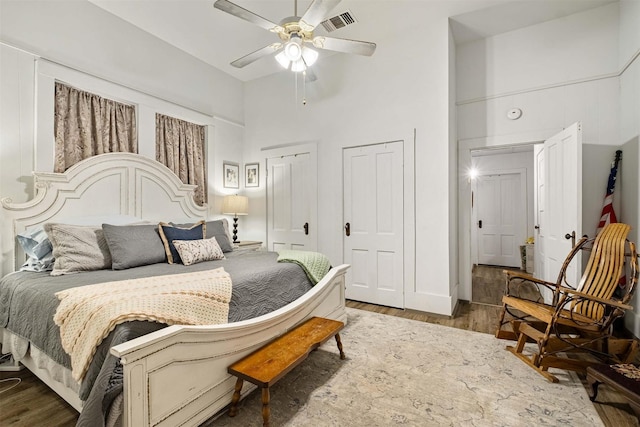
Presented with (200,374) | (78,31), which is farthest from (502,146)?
(78,31)

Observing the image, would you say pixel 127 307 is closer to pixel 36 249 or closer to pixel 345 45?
pixel 36 249

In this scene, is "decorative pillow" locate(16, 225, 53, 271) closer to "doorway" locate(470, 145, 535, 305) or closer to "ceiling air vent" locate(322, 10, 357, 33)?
"ceiling air vent" locate(322, 10, 357, 33)

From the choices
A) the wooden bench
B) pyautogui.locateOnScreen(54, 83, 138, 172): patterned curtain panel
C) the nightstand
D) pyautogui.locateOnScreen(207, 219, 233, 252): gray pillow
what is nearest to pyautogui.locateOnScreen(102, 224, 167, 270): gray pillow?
pyautogui.locateOnScreen(207, 219, 233, 252): gray pillow

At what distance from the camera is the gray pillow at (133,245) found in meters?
2.38

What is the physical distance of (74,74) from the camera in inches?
112

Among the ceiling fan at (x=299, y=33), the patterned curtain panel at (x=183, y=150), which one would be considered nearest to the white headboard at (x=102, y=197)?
the patterned curtain panel at (x=183, y=150)

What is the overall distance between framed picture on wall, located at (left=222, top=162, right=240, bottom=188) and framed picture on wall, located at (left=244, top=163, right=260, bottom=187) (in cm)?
12

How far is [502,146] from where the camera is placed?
3.57m

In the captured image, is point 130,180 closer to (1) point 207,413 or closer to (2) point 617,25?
(1) point 207,413

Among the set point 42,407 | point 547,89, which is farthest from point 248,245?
point 547,89

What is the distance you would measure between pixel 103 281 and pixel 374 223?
9.08 ft

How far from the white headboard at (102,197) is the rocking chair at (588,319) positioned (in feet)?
12.0

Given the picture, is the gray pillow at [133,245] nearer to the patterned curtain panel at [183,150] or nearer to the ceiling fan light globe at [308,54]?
the patterned curtain panel at [183,150]

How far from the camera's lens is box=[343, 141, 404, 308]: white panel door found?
3.57 meters
